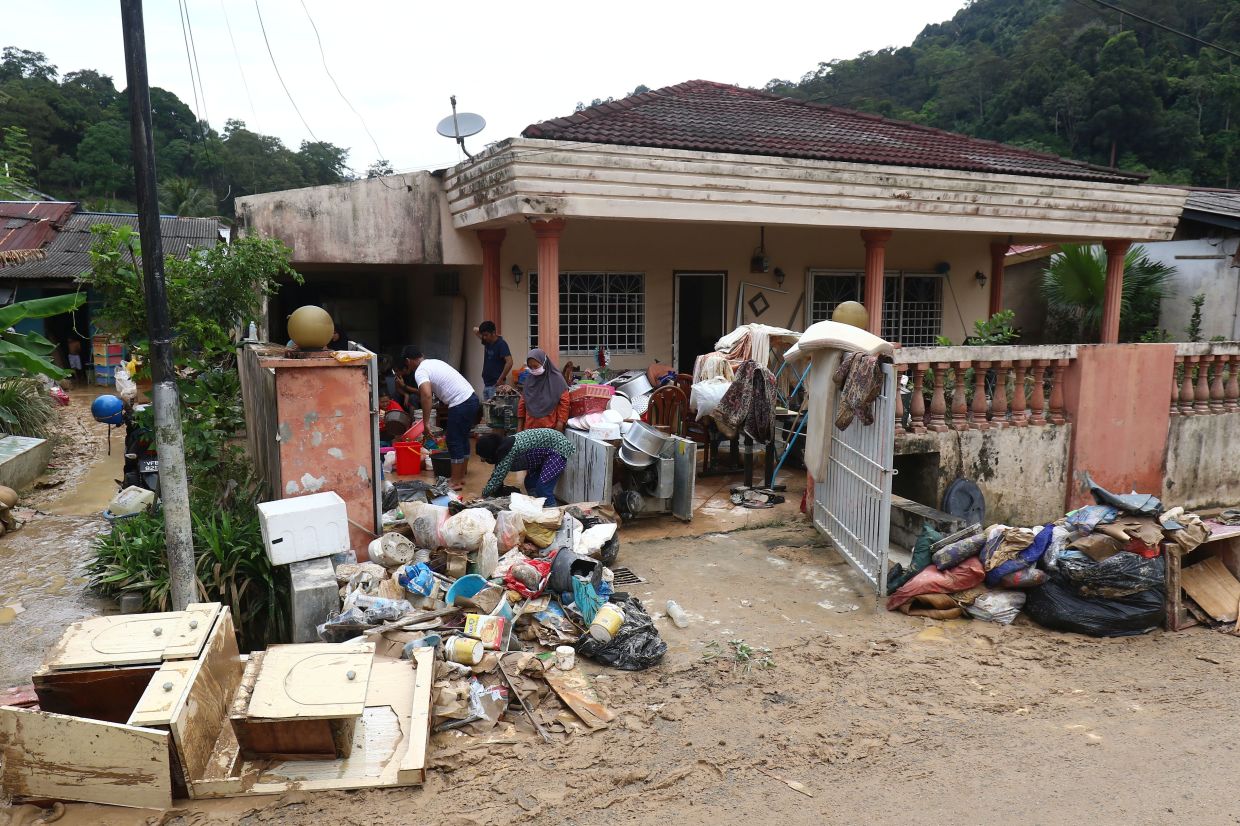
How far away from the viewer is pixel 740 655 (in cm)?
509

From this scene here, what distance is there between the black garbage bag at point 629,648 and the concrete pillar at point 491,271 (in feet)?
23.7

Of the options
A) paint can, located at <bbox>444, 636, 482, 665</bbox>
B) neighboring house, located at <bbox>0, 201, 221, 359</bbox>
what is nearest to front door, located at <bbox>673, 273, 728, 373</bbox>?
paint can, located at <bbox>444, 636, 482, 665</bbox>

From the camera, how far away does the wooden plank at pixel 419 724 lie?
377 centimetres

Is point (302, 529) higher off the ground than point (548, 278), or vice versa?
point (548, 278)

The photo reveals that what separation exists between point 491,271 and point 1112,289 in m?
9.84

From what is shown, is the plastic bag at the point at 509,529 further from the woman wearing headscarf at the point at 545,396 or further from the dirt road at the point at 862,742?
the woman wearing headscarf at the point at 545,396

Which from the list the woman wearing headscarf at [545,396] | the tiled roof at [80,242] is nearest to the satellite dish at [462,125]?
the woman wearing headscarf at [545,396]

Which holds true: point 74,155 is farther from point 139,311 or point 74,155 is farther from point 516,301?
point 139,311

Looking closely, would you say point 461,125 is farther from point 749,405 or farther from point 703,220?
point 749,405

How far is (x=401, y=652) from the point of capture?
15.7 feet

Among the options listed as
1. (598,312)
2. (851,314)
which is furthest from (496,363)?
(851,314)

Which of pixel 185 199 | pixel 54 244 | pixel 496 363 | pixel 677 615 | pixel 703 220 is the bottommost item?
pixel 677 615

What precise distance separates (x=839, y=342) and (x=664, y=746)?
3470 millimetres

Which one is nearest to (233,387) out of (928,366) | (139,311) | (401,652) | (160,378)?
(139,311)
